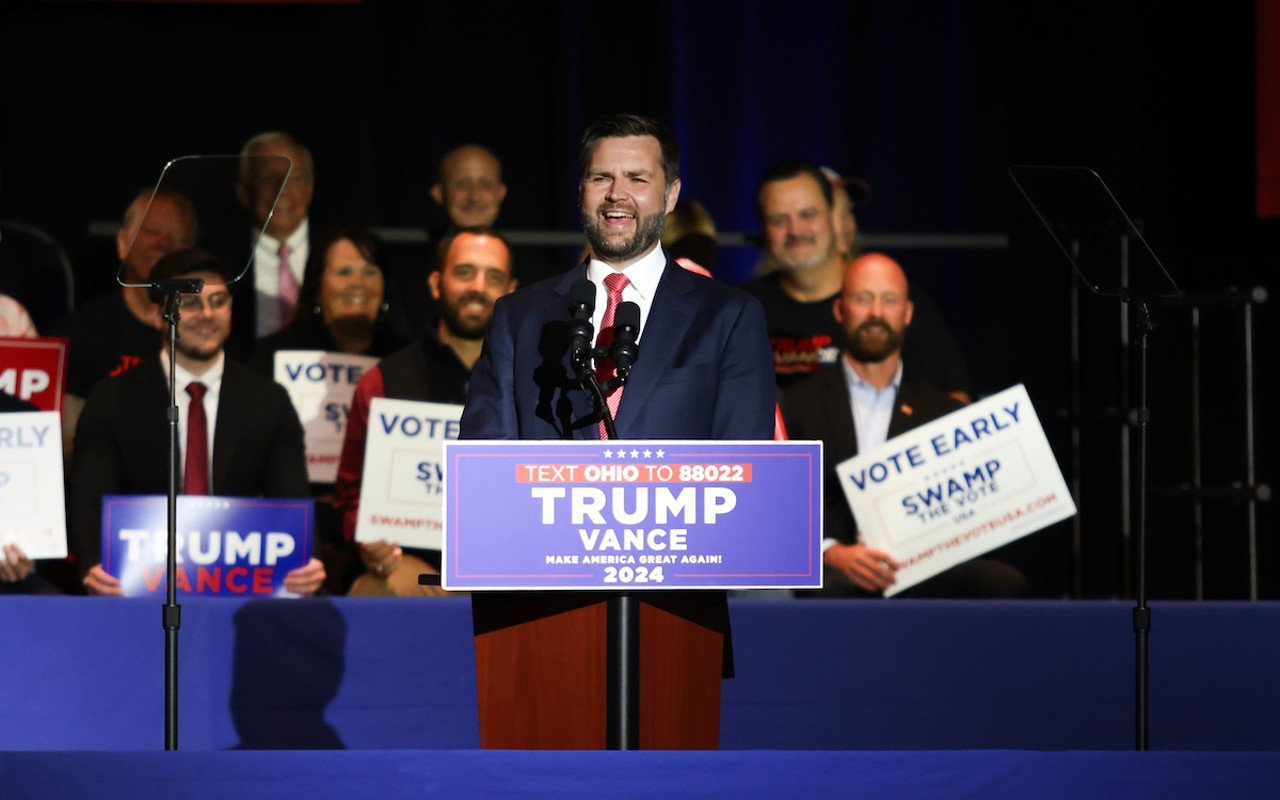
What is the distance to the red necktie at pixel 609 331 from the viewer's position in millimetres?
2627

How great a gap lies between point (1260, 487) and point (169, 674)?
3.45m

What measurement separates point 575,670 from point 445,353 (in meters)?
2.63

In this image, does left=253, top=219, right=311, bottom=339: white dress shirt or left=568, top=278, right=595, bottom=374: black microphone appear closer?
left=568, top=278, right=595, bottom=374: black microphone

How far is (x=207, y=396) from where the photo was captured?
189 inches

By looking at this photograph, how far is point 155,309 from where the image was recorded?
17.3 feet

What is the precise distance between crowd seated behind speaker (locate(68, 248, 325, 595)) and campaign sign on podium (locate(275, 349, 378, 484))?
27cm

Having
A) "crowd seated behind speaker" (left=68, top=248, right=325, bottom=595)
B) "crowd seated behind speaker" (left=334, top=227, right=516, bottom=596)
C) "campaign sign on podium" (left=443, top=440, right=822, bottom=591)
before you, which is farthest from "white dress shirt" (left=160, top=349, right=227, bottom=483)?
"campaign sign on podium" (left=443, top=440, right=822, bottom=591)

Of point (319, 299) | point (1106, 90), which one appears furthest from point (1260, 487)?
point (319, 299)

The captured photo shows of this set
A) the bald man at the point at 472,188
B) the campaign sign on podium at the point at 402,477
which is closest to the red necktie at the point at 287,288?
the bald man at the point at 472,188

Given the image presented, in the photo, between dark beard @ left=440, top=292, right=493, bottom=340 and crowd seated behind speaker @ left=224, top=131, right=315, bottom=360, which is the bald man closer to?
crowd seated behind speaker @ left=224, top=131, right=315, bottom=360

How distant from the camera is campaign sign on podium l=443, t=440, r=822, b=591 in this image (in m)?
2.26

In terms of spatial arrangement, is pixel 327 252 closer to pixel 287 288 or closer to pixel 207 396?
pixel 287 288

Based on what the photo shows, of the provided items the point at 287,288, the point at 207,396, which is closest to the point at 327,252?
the point at 287,288

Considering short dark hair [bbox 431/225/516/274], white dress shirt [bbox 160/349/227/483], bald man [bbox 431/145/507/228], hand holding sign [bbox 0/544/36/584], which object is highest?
bald man [bbox 431/145/507/228]
